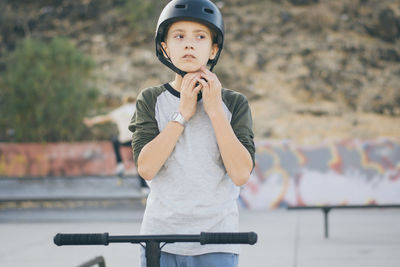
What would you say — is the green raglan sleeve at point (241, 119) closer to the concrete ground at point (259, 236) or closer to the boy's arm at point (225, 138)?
the boy's arm at point (225, 138)

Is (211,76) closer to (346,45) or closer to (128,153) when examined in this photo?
(128,153)

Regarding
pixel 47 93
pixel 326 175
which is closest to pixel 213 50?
pixel 326 175

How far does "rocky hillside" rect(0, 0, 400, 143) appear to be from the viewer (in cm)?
3094

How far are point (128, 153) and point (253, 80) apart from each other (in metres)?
17.0

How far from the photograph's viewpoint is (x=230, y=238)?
1842 millimetres

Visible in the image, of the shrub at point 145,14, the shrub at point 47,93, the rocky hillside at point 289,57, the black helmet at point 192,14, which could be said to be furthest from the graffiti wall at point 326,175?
the shrub at point 145,14

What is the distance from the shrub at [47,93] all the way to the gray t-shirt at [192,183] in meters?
22.9

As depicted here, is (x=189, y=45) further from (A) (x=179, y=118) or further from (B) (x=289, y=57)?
(B) (x=289, y=57)

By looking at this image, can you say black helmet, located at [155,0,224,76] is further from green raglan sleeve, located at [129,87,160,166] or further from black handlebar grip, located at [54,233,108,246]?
black handlebar grip, located at [54,233,108,246]

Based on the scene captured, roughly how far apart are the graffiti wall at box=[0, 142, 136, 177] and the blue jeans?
17040 millimetres

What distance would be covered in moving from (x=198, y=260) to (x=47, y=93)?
2337cm

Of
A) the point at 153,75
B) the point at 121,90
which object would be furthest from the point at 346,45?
the point at 121,90

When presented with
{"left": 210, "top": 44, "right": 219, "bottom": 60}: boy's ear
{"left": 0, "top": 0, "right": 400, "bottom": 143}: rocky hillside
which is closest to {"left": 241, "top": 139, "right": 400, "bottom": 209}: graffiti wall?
{"left": 210, "top": 44, "right": 219, "bottom": 60}: boy's ear

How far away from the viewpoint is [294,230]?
8.58m
